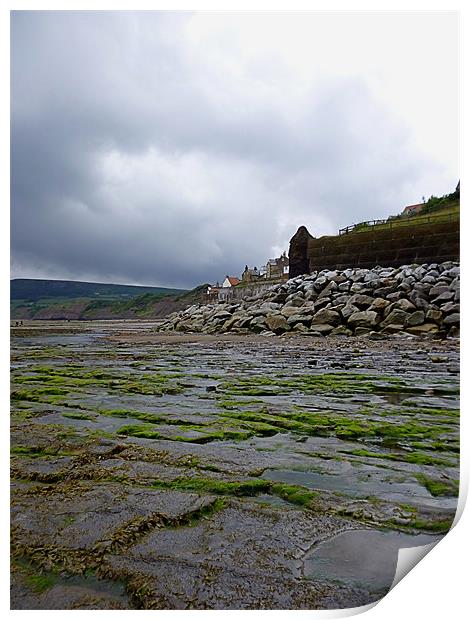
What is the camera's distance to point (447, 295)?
2.29 metres

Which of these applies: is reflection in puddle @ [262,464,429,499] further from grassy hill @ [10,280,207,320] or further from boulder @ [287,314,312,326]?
boulder @ [287,314,312,326]

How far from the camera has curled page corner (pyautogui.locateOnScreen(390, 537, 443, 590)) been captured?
4.40 feet

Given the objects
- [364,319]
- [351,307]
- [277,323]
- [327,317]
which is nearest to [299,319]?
[277,323]

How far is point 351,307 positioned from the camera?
7.16 m

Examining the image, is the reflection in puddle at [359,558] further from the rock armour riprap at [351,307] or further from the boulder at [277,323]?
the boulder at [277,323]

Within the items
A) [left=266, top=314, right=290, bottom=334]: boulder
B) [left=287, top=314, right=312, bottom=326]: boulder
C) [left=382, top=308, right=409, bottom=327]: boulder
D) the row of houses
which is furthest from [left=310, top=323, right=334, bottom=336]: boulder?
[left=382, top=308, right=409, bottom=327]: boulder

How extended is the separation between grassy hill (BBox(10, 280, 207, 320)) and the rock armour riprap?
60.5 inches

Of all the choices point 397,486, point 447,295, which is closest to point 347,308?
point 447,295

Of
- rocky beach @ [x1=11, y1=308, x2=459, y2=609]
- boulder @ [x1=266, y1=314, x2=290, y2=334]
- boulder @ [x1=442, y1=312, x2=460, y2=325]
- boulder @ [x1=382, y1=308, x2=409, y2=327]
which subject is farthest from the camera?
boulder @ [x1=266, y1=314, x2=290, y2=334]

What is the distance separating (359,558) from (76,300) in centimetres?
162

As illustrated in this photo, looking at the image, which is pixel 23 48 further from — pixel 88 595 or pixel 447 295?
pixel 447 295

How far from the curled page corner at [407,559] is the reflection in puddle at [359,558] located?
18 mm

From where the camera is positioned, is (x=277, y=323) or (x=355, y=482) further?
(x=277, y=323)

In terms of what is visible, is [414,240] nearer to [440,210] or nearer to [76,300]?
[440,210]
